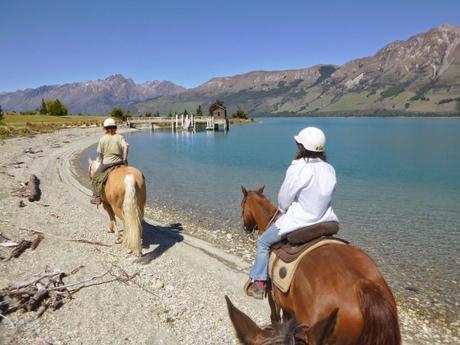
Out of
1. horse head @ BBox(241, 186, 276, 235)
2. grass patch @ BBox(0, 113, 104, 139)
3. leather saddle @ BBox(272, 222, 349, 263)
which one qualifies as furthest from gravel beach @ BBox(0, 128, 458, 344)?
grass patch @ BBox(0, 113, 104, 139)

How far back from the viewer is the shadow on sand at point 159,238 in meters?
10.9

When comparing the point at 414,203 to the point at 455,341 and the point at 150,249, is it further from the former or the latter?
the point at 150,249

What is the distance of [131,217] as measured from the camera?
1019cm

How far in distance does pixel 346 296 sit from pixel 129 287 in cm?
631

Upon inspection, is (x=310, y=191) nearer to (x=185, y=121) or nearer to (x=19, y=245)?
(x=19, y=245)

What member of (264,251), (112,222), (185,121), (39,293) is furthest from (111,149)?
(185,121)

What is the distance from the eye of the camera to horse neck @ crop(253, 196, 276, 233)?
6.93 metres

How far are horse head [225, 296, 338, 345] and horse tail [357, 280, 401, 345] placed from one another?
115 centimetres

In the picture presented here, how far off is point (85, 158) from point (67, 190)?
20658mm

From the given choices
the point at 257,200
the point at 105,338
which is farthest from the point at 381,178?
the point at 105,338

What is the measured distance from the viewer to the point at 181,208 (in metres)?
19.8

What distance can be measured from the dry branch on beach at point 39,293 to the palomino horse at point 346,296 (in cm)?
531

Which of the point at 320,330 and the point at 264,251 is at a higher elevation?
the point at 320,330

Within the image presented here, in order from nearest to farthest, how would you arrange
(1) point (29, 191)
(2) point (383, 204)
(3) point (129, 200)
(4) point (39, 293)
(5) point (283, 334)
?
1. (5) point (283, 334)
2. (4) point (39, 293)
3. (3) point (129, 200)
4. (1) point (29, 191)
5. (2) point (383, 204)
